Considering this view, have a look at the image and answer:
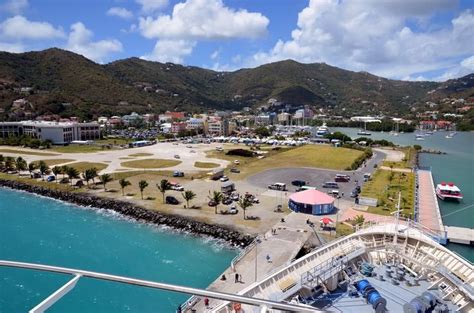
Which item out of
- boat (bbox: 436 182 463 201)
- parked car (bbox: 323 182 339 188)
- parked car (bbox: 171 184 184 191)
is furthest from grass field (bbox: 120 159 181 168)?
boat (bbox: 436 182 463 201)

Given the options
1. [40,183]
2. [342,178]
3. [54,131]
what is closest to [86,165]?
[40,183]

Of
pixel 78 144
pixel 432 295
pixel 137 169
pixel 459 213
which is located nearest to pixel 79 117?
pixel 78 144

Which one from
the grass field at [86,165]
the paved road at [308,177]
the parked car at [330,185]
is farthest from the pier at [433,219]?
the grass field at [86,165]

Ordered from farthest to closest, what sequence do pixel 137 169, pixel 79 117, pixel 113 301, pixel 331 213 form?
1. pixel 79 117
2. pixel 137 169
3. pixel 331 213
4. pixel 113 301

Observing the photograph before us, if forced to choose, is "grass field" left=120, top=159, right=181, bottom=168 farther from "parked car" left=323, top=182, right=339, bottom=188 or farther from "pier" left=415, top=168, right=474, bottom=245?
"pier" left=415, top=168, right=474, bottom=245

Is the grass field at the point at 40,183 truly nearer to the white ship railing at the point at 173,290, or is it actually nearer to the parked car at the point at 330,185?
the parked car at the point at 330,185

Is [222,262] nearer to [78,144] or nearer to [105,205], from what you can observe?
[105,205]

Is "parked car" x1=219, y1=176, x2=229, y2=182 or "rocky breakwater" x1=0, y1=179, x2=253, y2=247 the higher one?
"parked car" x1=219, y1=176, x2=229, y2=182

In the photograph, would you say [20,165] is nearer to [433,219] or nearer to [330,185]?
[330,185]
